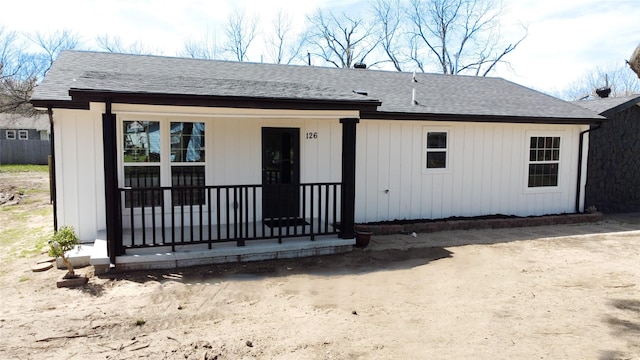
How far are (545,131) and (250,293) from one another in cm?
802

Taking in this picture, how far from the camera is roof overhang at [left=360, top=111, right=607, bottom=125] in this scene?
8.42m

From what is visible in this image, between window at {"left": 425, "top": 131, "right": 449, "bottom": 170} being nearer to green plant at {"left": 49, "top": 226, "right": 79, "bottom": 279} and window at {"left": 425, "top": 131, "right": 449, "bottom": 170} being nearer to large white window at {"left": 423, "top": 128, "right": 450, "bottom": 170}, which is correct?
large white window at {"left": 423, "top": 128, "right": 450, "bottom": 170}

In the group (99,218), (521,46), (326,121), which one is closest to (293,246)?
(326,121)

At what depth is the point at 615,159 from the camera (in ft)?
36.5

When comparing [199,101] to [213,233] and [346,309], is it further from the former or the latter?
[346,309]

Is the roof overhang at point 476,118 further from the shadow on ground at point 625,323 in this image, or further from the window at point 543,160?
the shadow on ground at point 625,323

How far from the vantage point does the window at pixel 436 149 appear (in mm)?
9148

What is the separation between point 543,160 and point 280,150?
20.1ft

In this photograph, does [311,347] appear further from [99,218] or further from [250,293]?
[99,218]

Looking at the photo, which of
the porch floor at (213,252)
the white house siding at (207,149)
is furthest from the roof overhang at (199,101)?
the porch floor at (213,252)

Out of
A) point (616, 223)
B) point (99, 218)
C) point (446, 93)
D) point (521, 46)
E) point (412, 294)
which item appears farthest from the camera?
point (521, 46)

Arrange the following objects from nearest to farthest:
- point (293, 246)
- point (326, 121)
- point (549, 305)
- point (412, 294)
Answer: point (549, 305) → point (412, 294) → point (293, 246) → point (326, 121)

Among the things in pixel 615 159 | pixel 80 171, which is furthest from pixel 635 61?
pixel 615 159

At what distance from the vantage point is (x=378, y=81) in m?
11.2
